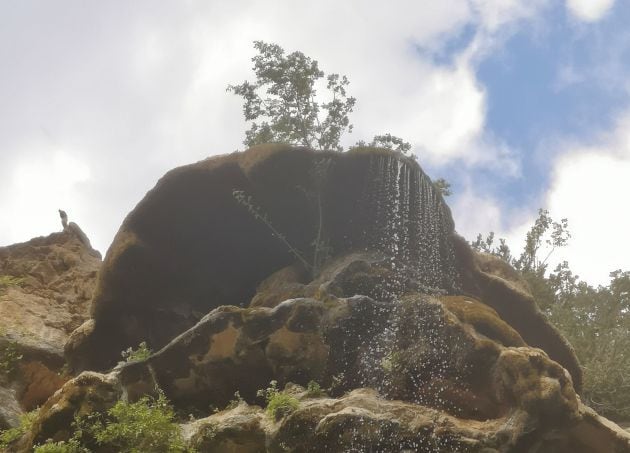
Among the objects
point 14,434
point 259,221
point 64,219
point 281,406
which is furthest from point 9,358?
point 281,406

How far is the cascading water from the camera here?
1434cm

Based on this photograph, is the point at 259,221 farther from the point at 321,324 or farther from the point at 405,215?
the point at 321,324

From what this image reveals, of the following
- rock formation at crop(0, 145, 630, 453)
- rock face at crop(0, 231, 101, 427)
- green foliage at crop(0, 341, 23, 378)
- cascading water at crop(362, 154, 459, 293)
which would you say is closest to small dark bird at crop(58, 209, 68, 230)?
rock face at crop(0, 231, 101, 427)

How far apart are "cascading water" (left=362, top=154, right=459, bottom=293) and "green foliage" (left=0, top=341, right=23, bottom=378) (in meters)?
8.02

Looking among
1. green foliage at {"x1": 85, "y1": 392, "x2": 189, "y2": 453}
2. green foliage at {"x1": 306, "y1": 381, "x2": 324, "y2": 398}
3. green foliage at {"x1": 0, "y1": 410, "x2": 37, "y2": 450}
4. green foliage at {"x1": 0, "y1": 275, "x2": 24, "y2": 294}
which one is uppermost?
green foliage at {"x1": 0, "y1": 275, "x2": 24, "y2": 294}

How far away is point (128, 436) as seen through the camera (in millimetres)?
9055

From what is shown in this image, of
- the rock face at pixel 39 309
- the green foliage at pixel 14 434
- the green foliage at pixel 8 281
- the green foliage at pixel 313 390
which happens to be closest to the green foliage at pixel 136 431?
the green foliage at pixel 14 434

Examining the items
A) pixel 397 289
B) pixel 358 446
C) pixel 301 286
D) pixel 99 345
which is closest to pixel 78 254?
pixel 99 345

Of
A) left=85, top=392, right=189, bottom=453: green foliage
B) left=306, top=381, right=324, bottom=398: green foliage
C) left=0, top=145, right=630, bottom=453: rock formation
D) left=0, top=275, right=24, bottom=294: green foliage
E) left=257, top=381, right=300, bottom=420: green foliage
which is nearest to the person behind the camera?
left=85, top=392, right=189, bottom=453: green foliage

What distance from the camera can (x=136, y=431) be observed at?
901 cm

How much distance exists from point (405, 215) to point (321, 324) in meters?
4.38

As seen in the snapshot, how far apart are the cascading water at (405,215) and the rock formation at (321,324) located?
33mm

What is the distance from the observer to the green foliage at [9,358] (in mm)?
12977

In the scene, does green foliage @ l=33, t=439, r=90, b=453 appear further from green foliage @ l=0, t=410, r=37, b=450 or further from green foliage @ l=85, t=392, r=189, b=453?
green foliage @ l=0, t=410, r=37, b=450
